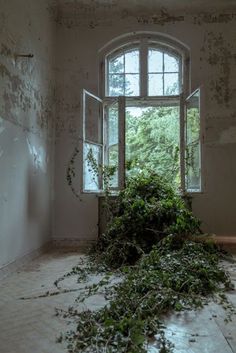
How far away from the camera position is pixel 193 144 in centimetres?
Result: 542

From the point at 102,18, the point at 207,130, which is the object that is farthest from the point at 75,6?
the point at 207,130

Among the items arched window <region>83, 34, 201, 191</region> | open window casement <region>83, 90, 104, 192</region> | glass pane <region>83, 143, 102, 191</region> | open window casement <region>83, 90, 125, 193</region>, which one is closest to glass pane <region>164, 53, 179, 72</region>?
arched window <region>83, 34, 201, 191</region>

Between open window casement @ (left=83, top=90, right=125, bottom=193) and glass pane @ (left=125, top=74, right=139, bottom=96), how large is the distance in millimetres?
312

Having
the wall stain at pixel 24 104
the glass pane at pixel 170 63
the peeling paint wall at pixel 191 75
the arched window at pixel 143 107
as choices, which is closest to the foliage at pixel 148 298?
the peeling paint wall at pixel 191 75

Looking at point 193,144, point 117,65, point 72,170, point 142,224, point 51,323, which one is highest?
point 117,65

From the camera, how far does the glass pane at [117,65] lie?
598 cm

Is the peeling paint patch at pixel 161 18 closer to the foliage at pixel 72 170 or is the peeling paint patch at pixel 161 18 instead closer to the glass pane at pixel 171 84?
the glass pane at pixel 171 84

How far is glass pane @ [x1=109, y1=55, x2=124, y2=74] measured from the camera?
5980mm

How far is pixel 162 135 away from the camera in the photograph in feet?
19.4

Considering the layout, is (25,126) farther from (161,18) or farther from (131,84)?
(161,18)

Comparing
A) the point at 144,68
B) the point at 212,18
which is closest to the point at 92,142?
the point at 144,68

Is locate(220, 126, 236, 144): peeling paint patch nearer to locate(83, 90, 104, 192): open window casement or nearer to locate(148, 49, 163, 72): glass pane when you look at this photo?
locate(148, 49, 163, 72): glass pane

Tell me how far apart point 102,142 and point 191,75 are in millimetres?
1722

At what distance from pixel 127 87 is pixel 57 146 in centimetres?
146
